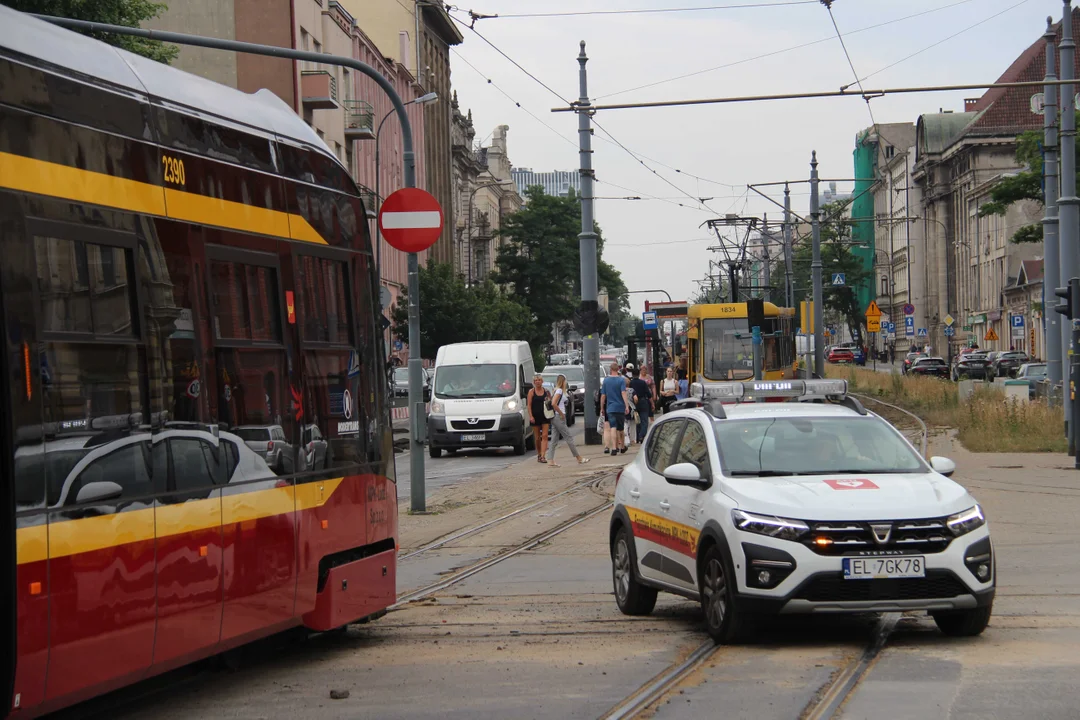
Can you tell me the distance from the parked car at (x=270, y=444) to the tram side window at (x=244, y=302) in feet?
1.51

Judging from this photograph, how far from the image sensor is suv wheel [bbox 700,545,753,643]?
893 cm

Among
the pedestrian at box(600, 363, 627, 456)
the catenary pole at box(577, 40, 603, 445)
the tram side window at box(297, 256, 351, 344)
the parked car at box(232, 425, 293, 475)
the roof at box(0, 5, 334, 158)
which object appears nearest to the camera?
the roof at box(0, 5, 334, 158)

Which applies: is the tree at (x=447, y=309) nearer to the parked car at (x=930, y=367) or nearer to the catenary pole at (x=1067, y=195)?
the parked car at (x=930, y=367)

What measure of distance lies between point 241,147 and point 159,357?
5.49 ft

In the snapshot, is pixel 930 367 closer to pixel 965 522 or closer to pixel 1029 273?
pixel 1029 273

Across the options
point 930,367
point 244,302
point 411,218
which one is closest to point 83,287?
point 244,302

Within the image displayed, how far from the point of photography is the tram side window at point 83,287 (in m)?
5.92

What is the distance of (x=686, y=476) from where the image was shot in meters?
9.52

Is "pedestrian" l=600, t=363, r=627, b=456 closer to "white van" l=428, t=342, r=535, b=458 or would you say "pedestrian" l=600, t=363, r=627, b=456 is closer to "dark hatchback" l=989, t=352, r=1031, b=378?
"white van" l=428, t=342, r=535, b=458

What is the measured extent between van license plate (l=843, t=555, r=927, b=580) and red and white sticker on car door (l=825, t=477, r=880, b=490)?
22.3 inches

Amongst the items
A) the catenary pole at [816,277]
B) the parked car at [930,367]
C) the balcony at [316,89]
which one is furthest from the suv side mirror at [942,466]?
the parked car at [930,367]

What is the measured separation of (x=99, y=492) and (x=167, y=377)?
0.83 metres

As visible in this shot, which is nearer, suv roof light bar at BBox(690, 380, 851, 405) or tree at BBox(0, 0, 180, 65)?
suv roof light bar at BBox(690, 380, 851, 405)

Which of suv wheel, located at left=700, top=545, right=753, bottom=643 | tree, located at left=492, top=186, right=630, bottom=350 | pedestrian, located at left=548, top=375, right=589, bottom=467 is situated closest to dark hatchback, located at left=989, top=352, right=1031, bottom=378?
tree, located at left=492, top=186, right=630, bottom=350
